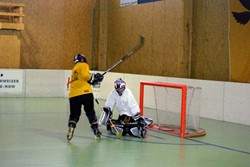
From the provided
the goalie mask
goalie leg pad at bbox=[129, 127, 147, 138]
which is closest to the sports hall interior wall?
the goalie mask

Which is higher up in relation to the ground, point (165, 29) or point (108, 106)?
point (165, 29)

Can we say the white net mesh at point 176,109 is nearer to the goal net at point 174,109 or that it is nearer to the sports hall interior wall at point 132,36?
the goal net at point 174,109

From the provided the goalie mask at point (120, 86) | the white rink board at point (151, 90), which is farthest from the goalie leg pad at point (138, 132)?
the white rink board at point (151, 90)

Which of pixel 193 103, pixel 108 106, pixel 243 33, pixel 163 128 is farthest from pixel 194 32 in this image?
pixel 108 106

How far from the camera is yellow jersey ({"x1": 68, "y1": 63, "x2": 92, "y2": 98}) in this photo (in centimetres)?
923

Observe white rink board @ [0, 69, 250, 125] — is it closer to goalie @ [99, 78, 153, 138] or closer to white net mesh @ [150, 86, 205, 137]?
white net mesh @ [150, 86, 205, 137]

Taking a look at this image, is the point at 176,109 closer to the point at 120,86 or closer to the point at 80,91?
the point at 120,86

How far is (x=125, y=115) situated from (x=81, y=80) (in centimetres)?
148

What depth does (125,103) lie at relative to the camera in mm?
10234

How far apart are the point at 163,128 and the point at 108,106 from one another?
167 cm

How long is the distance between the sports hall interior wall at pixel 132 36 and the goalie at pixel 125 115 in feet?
16.7

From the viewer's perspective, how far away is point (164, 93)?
12938 mm

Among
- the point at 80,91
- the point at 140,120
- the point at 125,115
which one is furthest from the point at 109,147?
the point at 125,115

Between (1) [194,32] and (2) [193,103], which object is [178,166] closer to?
(2) [193,103]
